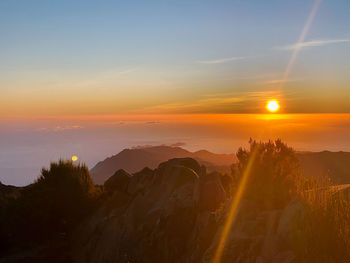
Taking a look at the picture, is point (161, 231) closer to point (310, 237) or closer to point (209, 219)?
point (209, 219)

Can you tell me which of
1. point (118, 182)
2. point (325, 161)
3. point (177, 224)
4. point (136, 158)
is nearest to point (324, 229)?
point (177, 224)

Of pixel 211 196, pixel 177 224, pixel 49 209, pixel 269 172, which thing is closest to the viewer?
Answer: pixel 269 172

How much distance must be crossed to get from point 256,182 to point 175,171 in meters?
8.44

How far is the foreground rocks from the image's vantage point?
30.9ft

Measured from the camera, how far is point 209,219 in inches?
523

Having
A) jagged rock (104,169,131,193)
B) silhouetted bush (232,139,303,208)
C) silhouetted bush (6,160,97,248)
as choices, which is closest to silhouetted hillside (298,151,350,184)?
jagged rock (104,169,131,193)

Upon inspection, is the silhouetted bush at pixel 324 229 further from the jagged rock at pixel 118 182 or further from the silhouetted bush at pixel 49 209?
the silhouetted bush at pixel 49 209

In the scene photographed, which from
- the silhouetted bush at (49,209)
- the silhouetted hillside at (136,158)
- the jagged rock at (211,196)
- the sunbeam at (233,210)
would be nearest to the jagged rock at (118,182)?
the silhouetted bush at (49,209)

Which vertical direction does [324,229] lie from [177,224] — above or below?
above

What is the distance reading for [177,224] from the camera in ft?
50.4

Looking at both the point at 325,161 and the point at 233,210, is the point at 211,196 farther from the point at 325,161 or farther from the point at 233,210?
the point at 325,161

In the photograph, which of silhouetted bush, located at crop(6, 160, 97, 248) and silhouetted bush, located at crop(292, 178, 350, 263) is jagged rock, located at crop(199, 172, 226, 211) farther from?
silhouetted bush, located at crop(6, 160, 97, 248)

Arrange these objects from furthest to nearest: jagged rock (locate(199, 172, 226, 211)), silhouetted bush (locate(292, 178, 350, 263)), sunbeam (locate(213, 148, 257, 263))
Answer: jagged rock (locate(199, 172, 226, 211)) → sunbeam (locate(213, 148, 257, 263)) → silhouetted bush (locate(292, 178, 350, 263))

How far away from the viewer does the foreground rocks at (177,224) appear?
941 cm
